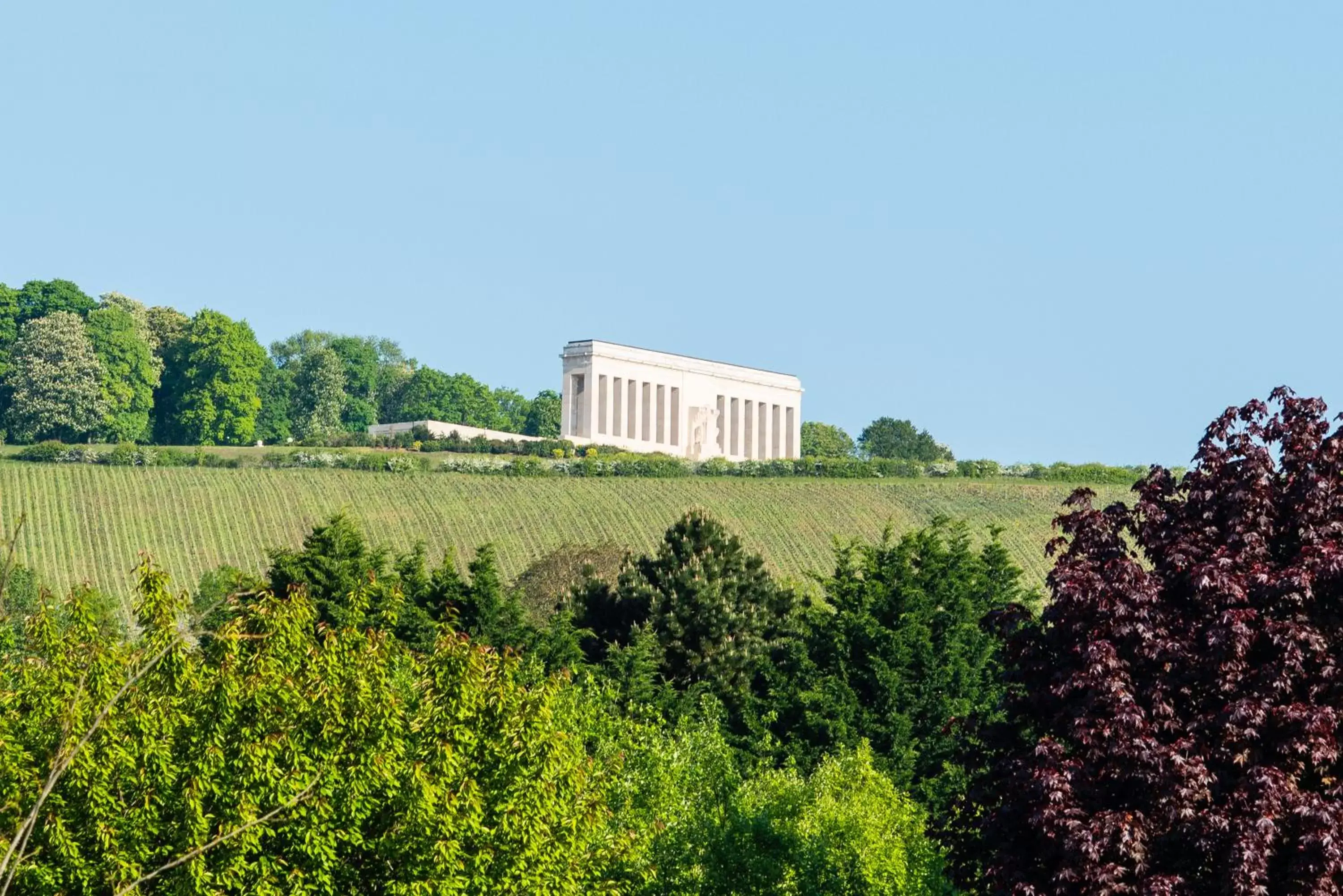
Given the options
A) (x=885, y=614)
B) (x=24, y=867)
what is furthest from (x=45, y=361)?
(x=24, y=867)

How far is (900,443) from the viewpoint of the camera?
615 ft

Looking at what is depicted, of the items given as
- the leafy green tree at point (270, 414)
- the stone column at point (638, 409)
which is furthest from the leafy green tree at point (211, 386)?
the stone column at point (638, 409)

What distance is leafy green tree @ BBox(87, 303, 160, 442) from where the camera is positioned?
17288 cm

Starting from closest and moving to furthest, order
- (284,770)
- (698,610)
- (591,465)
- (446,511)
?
(284,770) < (698,610) < (446,511) < (591,465)

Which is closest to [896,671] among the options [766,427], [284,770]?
[284,770]

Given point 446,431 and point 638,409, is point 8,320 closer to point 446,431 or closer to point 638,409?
point 446,431

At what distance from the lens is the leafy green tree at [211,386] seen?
180750mm

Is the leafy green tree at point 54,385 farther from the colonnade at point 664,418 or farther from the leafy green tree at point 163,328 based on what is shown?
the colonnade at point 664,418

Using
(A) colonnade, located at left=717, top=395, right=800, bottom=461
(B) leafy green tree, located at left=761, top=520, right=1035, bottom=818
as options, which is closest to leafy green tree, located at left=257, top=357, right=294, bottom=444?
(A) colonnade, located at left=717, top=395, right=800, bottom=461

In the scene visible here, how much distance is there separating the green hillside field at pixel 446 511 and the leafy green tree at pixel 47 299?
58.9 m

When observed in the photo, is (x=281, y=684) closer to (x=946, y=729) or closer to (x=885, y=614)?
(x=946, y=729)

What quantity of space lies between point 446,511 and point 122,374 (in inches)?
2711

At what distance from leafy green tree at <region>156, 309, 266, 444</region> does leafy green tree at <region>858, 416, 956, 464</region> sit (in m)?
57.4

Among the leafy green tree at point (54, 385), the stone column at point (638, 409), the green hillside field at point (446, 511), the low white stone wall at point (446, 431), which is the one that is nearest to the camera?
the green hillside field at point (446, 511)
